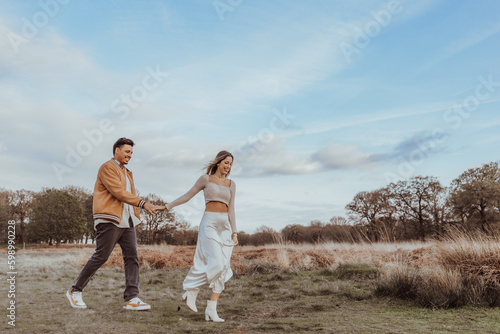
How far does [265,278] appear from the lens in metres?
9.43

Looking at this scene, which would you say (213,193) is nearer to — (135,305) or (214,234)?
(214,234)

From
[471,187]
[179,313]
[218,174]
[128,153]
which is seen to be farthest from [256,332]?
[471,187]

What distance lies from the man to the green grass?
1.06ft

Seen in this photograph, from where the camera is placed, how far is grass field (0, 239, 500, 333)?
498 centimetres

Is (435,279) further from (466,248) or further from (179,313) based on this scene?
(179,313)

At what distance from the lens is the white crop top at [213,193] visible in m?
5.90

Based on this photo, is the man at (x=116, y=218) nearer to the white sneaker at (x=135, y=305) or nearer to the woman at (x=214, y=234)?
the white sneaker at (x=135, y=305)

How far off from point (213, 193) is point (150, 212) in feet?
3.15

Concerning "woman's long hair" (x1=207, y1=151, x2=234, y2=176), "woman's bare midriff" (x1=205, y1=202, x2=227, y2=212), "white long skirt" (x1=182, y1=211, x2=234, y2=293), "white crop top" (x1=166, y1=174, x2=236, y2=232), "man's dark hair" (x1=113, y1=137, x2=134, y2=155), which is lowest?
"white long skirt" (x1=182, y1=211, x2=234, y2=293)

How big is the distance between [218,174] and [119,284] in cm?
446

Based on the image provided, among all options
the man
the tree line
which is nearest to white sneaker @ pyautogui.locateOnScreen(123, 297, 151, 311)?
the man

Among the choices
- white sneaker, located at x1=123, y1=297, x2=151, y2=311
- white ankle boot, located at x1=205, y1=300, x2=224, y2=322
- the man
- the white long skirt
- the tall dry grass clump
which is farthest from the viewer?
the tall dry grass clump

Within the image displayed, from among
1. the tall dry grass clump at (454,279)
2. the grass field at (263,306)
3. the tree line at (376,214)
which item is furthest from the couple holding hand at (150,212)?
the tree line at (376,214)

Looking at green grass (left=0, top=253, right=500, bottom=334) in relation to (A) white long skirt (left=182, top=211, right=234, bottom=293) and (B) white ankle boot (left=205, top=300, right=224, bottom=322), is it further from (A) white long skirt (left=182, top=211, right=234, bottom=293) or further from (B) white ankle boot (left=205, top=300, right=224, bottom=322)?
(A) white long skirt (left=182, top=211, right=234, bottom=293)
